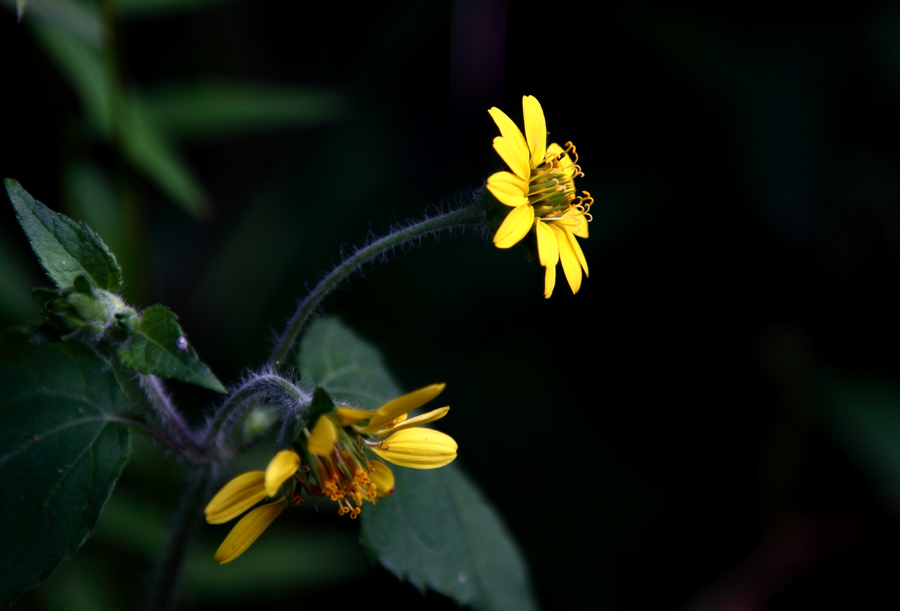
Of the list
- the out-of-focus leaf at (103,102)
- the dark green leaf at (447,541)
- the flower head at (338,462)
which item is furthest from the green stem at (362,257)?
the out-of-focus leaf at (103,102)

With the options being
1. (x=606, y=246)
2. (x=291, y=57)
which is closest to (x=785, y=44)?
(x=606, y=246)

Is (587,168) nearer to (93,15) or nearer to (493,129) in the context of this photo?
(493,129)

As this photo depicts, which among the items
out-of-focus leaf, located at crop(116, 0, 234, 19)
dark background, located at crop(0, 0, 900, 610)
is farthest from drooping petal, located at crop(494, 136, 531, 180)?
out-of-focus leaf, located at crop(116, 0, 234, 19)

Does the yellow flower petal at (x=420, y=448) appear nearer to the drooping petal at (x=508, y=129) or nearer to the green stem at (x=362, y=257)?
the green stem at (x=362, y=257)

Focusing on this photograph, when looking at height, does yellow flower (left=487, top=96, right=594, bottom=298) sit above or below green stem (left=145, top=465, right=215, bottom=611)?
above

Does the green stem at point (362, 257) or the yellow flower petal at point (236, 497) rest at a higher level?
the green stem at point (362, 257)

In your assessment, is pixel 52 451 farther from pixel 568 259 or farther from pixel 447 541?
pixel 568 259

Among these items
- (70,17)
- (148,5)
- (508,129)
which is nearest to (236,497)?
(508,129)

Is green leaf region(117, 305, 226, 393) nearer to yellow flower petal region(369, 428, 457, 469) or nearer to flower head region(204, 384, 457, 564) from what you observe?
flower head region(204, 384, 457, 564)

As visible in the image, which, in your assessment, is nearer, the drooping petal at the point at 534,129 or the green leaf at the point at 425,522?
the drooping petal at the point at 534,129
